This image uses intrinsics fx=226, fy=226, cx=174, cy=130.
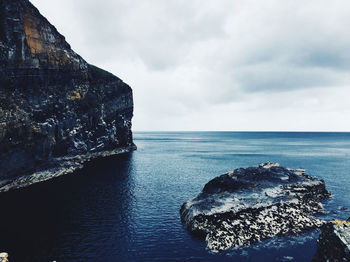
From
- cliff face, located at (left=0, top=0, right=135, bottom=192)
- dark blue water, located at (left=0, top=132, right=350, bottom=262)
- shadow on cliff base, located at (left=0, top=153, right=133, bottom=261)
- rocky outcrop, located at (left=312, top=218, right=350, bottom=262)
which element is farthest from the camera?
cliff face, located at (left=0, top=0, right=135, bottom=192)

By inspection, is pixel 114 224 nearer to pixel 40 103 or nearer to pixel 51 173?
pixel 51 173

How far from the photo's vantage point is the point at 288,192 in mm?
41188

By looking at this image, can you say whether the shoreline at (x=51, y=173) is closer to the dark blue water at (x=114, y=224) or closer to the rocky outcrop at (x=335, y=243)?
the dark blue water at (x=114, y=224)

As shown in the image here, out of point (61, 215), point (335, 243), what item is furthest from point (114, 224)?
point (335, 243)

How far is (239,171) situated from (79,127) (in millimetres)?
71042

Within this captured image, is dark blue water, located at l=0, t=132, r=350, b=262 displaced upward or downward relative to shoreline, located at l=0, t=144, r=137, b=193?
downward

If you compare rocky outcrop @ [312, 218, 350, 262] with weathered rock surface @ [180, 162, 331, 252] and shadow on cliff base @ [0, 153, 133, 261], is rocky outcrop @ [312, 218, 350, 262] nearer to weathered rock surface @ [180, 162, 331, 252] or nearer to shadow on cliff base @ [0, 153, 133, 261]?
weathered rock surface @ [180, 162, 331, 252]

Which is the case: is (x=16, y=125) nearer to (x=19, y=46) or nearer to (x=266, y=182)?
(x=19, y=46)

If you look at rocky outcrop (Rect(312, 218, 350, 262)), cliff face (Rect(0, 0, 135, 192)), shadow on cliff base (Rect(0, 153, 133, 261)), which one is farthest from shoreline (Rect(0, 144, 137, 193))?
rocky outcrop (Rect(312, 218, 350, 262))

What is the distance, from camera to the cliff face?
5847 centimetres

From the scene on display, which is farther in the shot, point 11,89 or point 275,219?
point 11,89

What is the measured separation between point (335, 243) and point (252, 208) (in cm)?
1720

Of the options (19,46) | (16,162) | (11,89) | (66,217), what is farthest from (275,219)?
(19,46)

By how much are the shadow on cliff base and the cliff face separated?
32.3 ft
